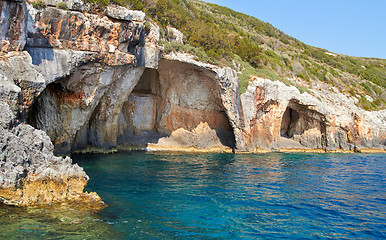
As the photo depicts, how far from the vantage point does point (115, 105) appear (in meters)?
23.1

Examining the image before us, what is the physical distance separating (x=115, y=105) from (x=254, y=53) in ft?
61.1

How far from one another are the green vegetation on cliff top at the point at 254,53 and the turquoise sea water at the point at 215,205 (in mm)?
10371

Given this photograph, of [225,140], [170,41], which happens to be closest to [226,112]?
[225,140]

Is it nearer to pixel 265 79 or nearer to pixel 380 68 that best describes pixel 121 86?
pixel 265 79

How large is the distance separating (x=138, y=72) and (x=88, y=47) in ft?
17.9

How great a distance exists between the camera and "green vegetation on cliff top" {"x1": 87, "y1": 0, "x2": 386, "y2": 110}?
26812 mm

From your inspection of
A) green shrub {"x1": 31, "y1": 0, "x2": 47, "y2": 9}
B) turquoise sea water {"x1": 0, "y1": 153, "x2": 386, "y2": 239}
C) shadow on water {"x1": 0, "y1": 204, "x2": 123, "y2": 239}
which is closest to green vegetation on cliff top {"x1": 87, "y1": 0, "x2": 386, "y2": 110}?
green shrub {"x1": 31, "y1": 0, "x2": 47, "y2": 9}

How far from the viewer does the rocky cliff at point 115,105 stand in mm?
10781

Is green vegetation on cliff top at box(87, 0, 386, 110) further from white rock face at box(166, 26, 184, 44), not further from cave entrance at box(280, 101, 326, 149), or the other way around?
cave entrance at box(280, 101, 326, 149)

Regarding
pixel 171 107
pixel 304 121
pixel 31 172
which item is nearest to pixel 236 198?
pixel 31 172

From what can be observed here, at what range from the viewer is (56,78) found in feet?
52.7

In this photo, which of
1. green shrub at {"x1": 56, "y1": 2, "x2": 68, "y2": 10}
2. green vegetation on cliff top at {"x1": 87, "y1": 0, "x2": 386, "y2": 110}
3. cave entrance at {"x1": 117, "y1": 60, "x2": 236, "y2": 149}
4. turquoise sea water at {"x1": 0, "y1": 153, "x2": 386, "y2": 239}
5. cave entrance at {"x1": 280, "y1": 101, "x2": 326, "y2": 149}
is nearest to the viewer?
turquoise sea water at {"x1": 0, "y1": 153, "x2": 386, "y2": 239}

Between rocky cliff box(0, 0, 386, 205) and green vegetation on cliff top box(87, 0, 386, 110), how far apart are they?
1.90 m

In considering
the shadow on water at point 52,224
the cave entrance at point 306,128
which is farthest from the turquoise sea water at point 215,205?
the cave entrance at point 306,128
